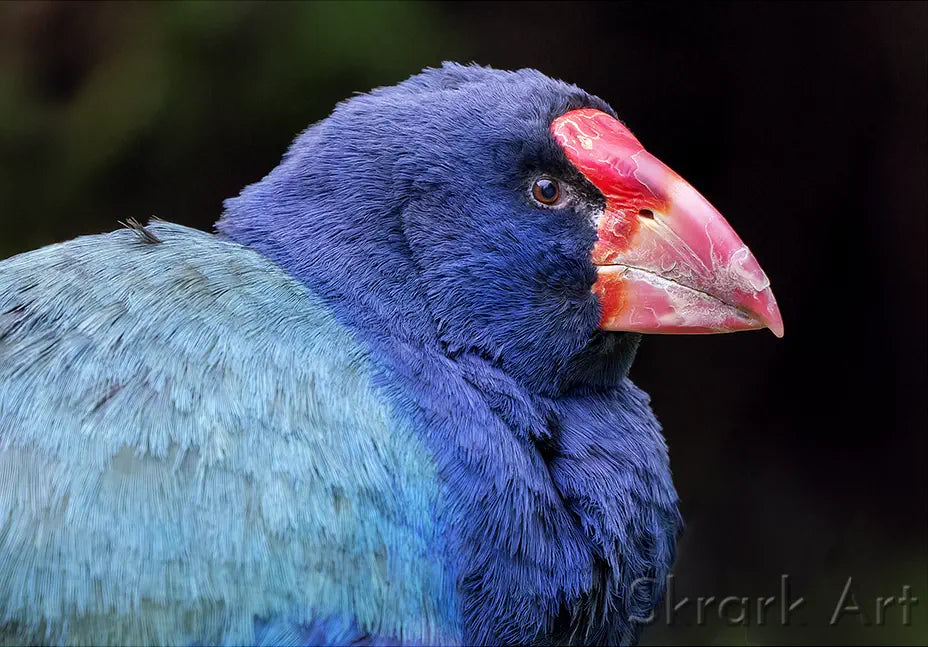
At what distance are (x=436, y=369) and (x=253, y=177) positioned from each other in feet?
5.18

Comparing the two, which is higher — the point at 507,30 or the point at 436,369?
the point at 507,30

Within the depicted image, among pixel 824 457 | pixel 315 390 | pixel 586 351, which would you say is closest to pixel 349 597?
pixel 315 390

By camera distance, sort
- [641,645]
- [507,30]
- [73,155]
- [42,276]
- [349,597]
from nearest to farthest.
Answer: [349,597], [42,276], [73,155], [507,30], [641,645]

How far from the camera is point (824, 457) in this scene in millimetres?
3559

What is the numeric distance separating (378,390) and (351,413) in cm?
7

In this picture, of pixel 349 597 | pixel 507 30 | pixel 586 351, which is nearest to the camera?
pixel 349 597

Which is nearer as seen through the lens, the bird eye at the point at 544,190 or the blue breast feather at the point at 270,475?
the blue breast feather at the point at 270,475

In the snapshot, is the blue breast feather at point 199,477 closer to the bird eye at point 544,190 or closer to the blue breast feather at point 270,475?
the blue breast feather at point 270,475

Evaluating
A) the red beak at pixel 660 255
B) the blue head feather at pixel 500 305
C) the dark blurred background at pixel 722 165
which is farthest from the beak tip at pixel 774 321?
the dark blurred background at pixel 722 165

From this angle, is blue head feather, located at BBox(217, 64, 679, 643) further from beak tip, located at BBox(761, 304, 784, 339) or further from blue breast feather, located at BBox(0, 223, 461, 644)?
beak tip, located at BBox(761, 304, 784, 339)

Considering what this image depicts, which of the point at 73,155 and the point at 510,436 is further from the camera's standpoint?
the point at 73,155

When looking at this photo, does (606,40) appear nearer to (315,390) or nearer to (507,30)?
(507,30)

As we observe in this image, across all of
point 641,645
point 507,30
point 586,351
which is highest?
point 507,30

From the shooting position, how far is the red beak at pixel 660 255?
6.01 feet
